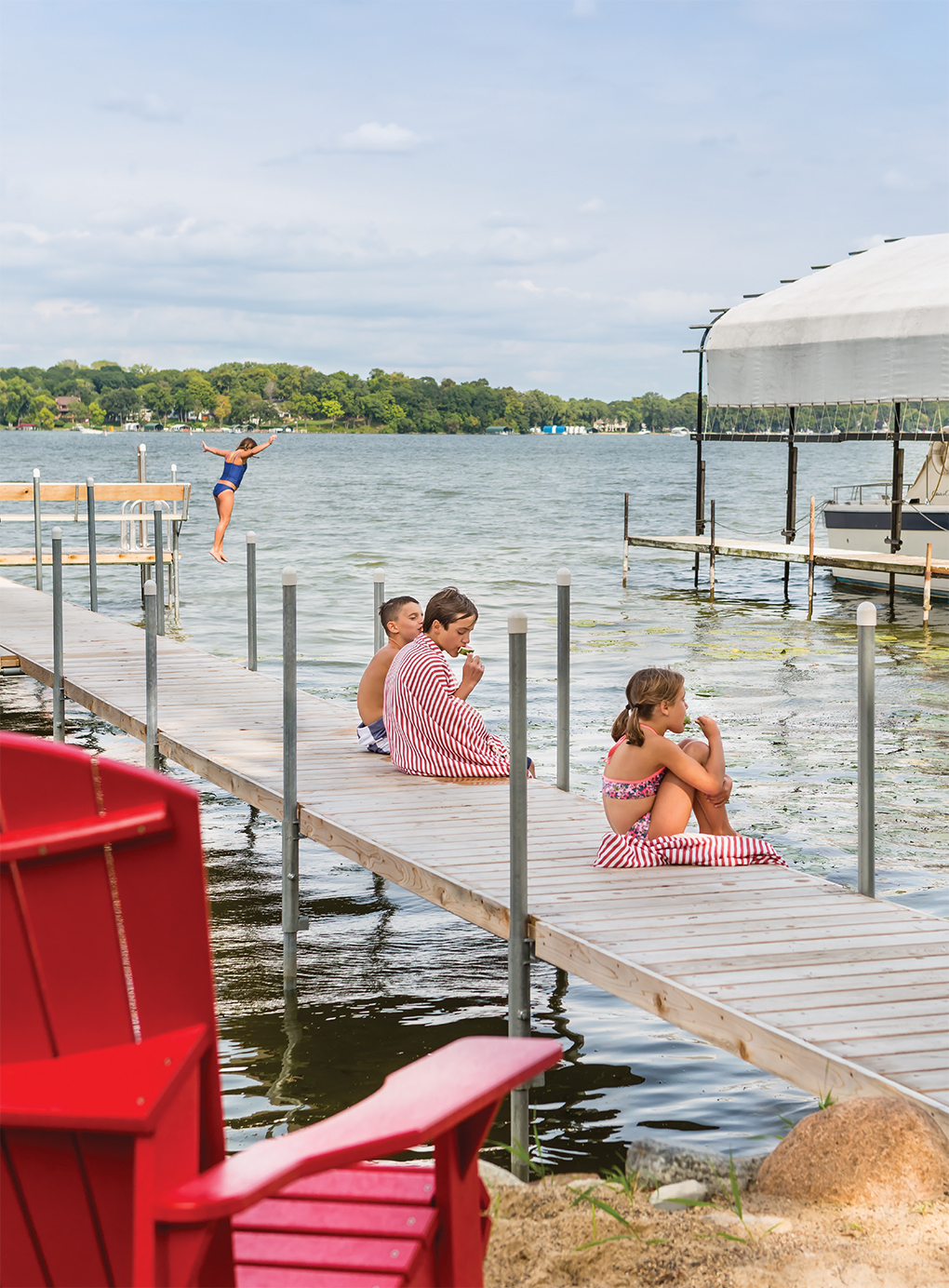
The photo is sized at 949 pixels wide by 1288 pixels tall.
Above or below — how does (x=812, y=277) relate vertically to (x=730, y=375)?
above

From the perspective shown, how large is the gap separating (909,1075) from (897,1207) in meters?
0.37

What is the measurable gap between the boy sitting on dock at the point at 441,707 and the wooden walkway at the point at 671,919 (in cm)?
15

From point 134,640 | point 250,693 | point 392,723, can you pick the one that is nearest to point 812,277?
point 134,640

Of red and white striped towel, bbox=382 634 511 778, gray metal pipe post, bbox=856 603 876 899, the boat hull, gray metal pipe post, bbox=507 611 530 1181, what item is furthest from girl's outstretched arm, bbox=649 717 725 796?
the boat hull

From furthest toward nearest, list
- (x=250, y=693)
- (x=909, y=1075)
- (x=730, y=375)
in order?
(x=730, y=375) → (x=250, y=693) → (x=909, y=1075)

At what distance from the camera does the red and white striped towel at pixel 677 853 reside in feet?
18.8

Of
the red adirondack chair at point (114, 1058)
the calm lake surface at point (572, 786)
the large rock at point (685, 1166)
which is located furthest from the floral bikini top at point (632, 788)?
the red adirondack chair at point (114, 1058)

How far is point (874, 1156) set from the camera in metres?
3.54

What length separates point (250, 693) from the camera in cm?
985

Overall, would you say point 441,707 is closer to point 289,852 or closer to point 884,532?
point 289,852

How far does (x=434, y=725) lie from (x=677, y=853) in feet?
6.22

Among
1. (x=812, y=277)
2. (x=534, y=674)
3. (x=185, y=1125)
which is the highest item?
(x=812, y=277)

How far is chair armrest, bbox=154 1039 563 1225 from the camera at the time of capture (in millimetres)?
1922

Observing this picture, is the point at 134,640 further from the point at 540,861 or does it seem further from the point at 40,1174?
the point at 40,1174
